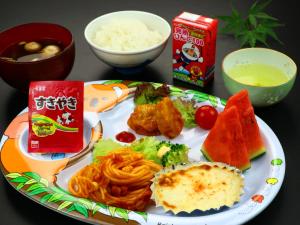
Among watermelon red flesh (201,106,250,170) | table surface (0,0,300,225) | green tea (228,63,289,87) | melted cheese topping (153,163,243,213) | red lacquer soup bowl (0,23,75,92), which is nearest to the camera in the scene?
melted cheese topping (153,163,243,213)

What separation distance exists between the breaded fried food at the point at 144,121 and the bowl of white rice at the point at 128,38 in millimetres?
413

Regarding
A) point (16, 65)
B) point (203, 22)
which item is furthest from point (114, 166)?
point (203, 22)

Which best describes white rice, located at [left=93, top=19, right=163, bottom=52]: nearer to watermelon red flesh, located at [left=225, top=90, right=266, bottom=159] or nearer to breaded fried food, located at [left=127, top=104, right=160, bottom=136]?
Result: breaded fried food, located at [left=127, top=104, right=160, bottom=136]

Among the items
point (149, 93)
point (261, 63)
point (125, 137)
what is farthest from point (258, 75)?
point (125, 137)

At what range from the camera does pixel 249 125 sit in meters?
2.52

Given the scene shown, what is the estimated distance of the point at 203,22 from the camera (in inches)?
116

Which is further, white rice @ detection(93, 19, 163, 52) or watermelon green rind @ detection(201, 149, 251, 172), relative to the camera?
white rice @ detection(93, 19, 163, 52)

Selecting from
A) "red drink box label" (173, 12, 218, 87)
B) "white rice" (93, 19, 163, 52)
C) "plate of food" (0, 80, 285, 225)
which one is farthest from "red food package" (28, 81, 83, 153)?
"red drink box label" (173, 12, 218, 87)

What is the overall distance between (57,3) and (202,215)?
258 centimetres

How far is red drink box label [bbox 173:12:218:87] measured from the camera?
2.93 meters

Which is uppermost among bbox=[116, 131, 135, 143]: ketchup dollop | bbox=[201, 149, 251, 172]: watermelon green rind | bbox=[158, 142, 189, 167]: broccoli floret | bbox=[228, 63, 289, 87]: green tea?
bbox=[228, 63, 289, 87]: green tea

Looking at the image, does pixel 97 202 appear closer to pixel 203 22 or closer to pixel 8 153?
pixel 8 153

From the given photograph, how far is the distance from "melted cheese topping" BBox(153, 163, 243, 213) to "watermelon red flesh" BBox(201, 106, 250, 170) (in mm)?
143

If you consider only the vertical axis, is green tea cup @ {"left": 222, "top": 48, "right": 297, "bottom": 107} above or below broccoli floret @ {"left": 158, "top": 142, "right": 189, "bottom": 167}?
above
